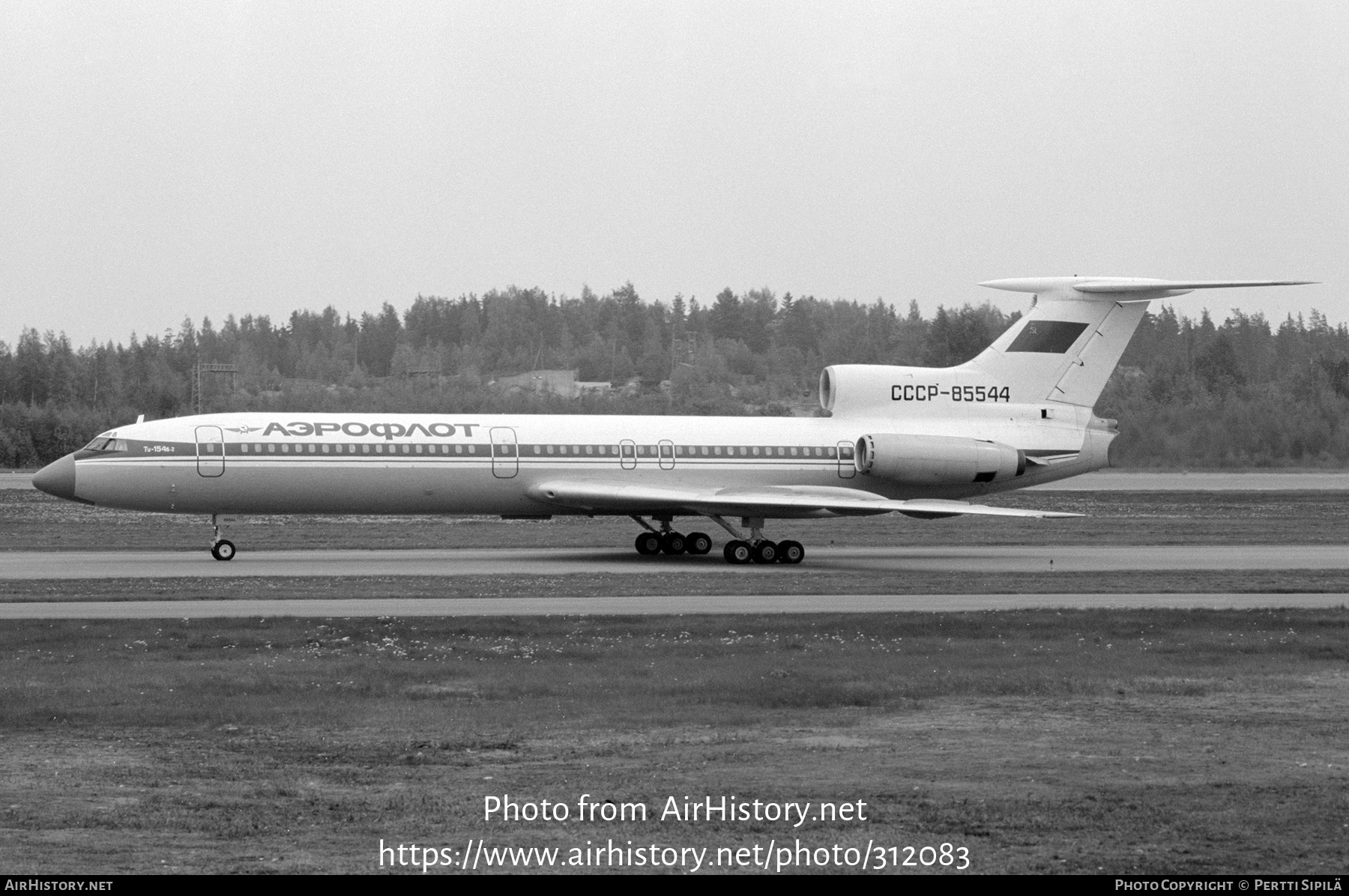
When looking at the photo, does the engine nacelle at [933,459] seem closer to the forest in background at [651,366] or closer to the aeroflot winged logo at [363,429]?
the aeroflot winged logo at [363,429]

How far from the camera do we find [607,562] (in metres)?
30.9

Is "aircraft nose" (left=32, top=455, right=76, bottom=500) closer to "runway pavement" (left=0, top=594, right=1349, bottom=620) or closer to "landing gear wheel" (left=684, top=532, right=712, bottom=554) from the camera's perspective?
"runway pavement" (left=0, top=594, right=1349, bottom=620)

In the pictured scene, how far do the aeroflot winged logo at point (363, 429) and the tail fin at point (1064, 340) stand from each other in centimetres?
1204

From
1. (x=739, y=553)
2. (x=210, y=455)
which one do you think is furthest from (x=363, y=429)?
(x=739, y=553)

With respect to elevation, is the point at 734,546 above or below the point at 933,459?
below

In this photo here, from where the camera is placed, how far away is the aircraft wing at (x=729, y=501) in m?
30.7

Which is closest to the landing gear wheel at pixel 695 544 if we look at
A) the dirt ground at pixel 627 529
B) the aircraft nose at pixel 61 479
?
the dirt ground at pixel 627 529

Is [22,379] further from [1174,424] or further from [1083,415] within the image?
[1083,415]

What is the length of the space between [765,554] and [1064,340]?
8.79 metres

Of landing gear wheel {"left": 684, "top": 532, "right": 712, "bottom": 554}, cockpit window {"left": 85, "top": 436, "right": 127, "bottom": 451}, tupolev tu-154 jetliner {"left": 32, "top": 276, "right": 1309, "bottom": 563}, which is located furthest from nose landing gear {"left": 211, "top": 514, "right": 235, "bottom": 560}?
landing gear wheel {"left": 684, "top": 532, "right": 712, "bottom": 554}

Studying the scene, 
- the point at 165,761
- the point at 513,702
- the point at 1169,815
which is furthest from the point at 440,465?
the point at 1169,815

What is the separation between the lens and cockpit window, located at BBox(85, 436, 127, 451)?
99.0 ft

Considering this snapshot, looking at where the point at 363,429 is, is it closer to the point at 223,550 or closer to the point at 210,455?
the point at 210,455

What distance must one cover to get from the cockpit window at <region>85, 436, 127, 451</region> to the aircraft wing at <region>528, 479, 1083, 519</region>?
808 cm
